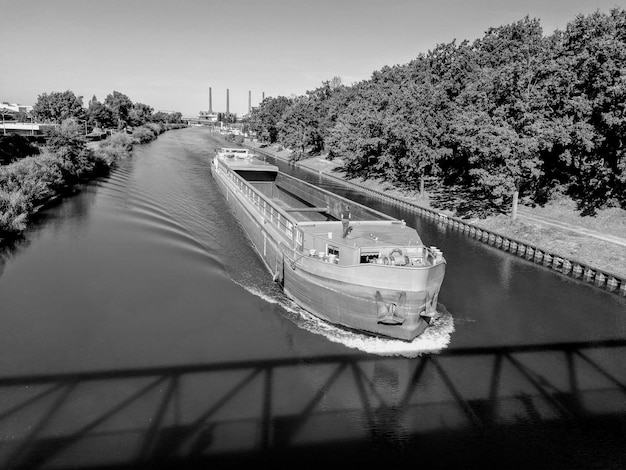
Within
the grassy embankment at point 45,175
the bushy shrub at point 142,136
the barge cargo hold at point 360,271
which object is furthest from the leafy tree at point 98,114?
the barge cargo hold at point 360,271

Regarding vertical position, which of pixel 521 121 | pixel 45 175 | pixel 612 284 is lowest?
pixel 612 284

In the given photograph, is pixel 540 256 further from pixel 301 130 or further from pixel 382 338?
pixel 301 130

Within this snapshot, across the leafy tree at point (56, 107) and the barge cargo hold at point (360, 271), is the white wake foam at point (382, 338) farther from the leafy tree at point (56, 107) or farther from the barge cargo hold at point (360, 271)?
the leafy tree at point (56, 107)

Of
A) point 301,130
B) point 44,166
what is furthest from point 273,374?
point 301,130

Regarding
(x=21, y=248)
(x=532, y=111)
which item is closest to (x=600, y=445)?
(x=532, y=111)

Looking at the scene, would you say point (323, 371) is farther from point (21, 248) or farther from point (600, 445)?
point (21, 248)
